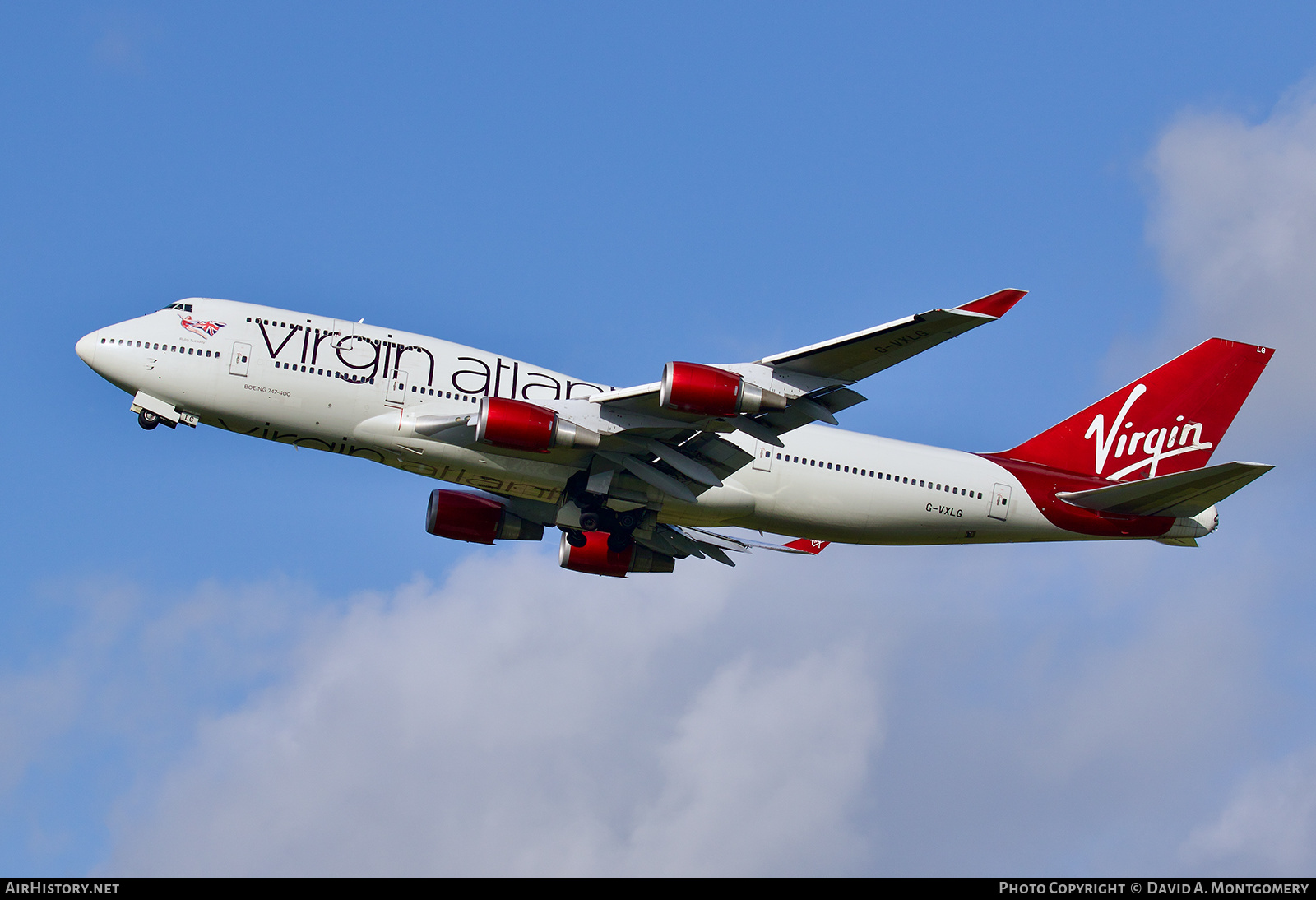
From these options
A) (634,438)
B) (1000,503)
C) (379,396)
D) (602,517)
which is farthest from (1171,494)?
(379,396)

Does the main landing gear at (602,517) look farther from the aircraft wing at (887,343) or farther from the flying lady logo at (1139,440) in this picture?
the flying lady logo at (1139,440)

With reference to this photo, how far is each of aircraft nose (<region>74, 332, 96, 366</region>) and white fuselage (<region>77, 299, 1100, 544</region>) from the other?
0.16ft

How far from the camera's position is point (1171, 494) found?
132 feet

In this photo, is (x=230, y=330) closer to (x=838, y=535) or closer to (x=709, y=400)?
(x=709, y=400)

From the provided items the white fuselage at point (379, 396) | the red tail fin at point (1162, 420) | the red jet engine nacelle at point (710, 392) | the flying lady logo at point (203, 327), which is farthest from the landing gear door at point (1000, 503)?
the flying lady logo at point (203, 327)

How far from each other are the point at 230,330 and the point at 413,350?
4978 millimetres

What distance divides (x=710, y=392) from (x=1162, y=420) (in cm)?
1908

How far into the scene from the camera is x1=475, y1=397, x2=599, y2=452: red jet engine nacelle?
34875 millimetres

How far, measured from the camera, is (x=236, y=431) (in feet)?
122

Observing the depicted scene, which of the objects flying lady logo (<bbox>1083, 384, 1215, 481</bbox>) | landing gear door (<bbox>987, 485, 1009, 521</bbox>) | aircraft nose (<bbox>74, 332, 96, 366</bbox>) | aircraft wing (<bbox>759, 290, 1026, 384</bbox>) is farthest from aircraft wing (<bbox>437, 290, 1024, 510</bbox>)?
flying lady logo (<bbox>1083, 384, 1215, 481</bbox>)

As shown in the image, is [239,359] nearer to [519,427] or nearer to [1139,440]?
[519,427]

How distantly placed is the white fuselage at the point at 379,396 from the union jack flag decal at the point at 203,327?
5 centimetres

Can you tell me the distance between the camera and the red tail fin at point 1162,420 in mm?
44062
